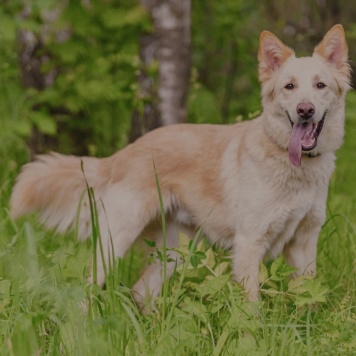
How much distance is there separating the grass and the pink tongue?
0.66 metres

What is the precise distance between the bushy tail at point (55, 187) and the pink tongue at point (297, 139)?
1416 millimetres

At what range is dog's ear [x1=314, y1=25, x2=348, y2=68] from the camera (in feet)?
15.2

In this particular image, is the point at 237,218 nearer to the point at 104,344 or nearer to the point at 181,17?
the point at 104,344

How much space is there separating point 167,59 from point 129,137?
2.78ft

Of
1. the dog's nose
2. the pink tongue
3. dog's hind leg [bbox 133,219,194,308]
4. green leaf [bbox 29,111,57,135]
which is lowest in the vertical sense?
dog's hind leg [bbox 133,219,194,308]

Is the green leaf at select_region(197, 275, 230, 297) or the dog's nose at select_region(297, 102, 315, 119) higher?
the dog's nose at select_region(297, 102, 315, 119)

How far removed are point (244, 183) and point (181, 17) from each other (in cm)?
227

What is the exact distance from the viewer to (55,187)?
5.37 m

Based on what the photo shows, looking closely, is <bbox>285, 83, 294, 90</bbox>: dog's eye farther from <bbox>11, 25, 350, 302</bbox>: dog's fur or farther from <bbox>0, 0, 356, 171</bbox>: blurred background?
<bbox>0, 0, 356, 171</bbox>: blurred background

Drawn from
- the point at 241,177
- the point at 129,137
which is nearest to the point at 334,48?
the point at 241,177

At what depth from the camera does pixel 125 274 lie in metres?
Result: 5.31

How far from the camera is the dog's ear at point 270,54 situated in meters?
4.71

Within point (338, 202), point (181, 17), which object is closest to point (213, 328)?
point (338, 202)

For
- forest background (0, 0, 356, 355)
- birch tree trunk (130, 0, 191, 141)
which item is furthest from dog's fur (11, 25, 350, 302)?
birch tree trunk (130, 0, 191, 141)
